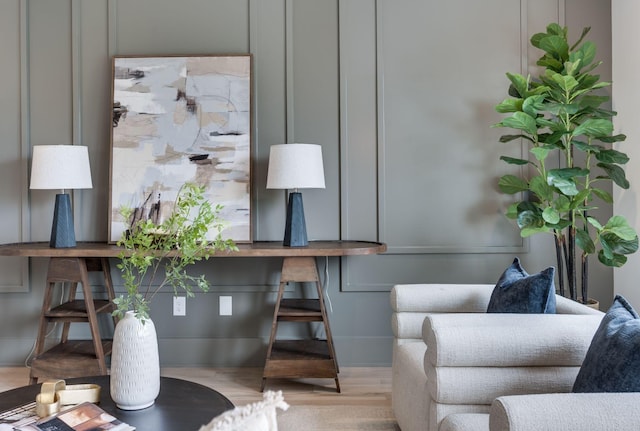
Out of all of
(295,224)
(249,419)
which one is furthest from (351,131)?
(249,419)

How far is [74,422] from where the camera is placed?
139cm

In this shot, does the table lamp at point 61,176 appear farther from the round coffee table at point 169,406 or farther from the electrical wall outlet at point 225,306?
the round coffee table at point 169,406

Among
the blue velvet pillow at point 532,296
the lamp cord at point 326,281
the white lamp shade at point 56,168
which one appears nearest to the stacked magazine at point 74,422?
the blue velvet pillow at point 532,296

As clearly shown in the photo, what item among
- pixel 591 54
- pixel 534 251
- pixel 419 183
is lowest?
pixel 534 251

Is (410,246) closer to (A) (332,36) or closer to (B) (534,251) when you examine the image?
(B) (534,251)

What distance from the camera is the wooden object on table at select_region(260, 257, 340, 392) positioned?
2.70 meters

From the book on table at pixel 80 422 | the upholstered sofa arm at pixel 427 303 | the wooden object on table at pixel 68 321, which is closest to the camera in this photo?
the book on table at pixel 80 422

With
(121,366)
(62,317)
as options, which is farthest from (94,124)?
(121,366)

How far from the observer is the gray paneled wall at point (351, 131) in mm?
3131

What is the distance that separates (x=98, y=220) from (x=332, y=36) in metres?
1.82

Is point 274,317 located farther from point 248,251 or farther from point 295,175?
point 295,175

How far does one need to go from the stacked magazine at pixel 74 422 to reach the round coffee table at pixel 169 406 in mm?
60

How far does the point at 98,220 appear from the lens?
3154 millimetres

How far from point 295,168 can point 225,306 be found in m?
1.00
